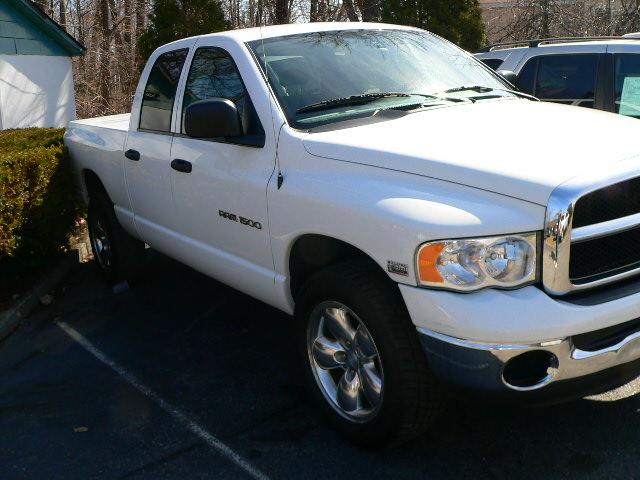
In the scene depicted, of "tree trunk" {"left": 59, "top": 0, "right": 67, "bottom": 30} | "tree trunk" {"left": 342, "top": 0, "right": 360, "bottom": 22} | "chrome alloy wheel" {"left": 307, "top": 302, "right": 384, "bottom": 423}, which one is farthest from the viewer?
"tree trunk" {"left": 59, "top": 0, "right": 67, "bottom": 30}

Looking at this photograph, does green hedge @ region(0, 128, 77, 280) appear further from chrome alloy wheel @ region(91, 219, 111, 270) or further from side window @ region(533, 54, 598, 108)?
Answer: side window @ region(533, 54, 598, 108)

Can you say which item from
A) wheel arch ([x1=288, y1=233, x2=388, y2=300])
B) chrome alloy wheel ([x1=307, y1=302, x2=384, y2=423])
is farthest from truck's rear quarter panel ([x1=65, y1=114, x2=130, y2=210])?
chrome alloy wheel ([x1=307, y1=302, x2=384, y2=423])

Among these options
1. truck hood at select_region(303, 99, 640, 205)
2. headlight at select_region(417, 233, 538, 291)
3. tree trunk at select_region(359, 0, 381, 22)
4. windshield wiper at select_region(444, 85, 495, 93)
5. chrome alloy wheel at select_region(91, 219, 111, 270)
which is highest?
tree trunk at select_region(359, 0, 381, 22)

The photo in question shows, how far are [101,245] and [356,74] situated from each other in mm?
3387

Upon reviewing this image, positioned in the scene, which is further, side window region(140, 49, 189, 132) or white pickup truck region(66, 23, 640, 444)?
side window region(140, 49, 189, 132)

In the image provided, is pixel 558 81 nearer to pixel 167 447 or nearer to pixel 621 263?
pixel 621 263

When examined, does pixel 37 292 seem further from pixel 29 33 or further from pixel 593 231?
pixel 29 33

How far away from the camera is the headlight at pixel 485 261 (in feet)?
9.53

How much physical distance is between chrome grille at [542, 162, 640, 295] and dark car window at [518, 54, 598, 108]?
13.6ft

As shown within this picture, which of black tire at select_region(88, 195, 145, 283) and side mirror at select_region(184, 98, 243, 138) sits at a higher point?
side mirror at select_region(184, 98, 243, 138)

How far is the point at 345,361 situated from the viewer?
3.72m

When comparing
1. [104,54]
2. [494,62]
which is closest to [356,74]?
[494,62]

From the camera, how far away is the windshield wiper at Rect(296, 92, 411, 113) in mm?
4012

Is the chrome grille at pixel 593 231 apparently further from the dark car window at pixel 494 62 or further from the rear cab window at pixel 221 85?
the dark car window at pixel 494 62
